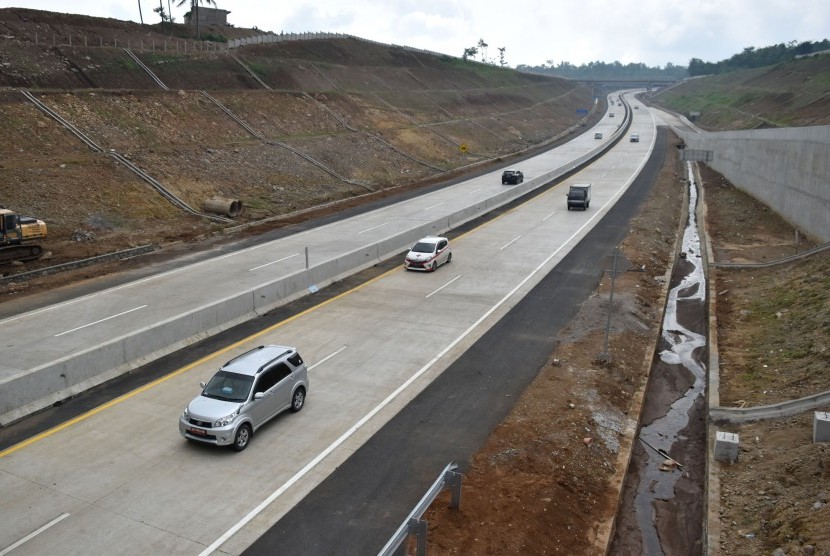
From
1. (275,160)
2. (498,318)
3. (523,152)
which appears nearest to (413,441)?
(498,318)

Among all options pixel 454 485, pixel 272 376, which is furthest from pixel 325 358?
pixel 454 485

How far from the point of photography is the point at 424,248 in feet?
104

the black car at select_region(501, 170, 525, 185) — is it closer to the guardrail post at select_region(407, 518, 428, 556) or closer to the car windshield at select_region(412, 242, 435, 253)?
the car windshield at select_region(412, 242, 435, 253)

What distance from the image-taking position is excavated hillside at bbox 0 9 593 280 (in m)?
39.4

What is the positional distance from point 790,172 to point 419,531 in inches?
1588

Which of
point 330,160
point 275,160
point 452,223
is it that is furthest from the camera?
point 330,160

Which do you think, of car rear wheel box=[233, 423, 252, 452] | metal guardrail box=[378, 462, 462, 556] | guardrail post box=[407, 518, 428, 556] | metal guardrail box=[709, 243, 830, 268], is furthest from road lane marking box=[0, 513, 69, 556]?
metal guardrail box=[709, 243, 830, 268]

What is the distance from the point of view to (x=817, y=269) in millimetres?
28734

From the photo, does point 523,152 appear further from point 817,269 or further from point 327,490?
point 327,490

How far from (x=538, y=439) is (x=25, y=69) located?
53169 millimetres

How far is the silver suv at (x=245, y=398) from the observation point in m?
14.6

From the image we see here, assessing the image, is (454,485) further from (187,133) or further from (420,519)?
(187,133)

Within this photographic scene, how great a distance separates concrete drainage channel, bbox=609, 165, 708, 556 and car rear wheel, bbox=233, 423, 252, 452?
833 cm

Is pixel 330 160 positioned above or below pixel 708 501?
above
